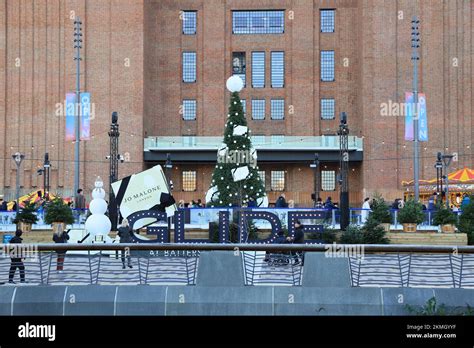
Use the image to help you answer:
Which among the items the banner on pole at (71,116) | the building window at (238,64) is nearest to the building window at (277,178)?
the building window at (238,64)

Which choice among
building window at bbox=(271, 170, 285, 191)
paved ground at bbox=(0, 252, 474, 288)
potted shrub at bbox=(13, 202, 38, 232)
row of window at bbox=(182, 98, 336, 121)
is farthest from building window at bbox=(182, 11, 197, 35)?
paved ground at bbox=(0, 252, 474, 288)

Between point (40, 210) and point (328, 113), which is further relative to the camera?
point (328, 113)

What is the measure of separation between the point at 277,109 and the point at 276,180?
222 inches

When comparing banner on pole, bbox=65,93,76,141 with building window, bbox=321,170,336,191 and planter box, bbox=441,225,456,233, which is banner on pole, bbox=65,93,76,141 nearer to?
building window, bbox=321,170,336,191

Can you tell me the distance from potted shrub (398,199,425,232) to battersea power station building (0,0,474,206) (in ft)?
84.7

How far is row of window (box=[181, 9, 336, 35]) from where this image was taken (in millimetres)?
62094

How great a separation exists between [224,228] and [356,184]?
117 feet

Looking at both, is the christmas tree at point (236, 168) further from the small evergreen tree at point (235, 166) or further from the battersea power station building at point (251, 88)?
the battersea power station building at point (251, 88)

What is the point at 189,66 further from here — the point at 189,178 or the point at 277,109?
the point at 189,178

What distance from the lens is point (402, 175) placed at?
57250 millimetres

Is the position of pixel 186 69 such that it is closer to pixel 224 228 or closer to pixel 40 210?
pixel 40 210

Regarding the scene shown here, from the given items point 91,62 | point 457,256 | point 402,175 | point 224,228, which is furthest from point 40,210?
point 402,175

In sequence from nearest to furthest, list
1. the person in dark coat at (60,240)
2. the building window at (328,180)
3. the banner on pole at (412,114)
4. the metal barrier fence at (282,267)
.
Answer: the metal barrier fence at (282,267)
the person in dark coat at (60,240)
the banner on pole at (412,114)
the building window at (328,180)

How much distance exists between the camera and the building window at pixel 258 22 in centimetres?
6209
